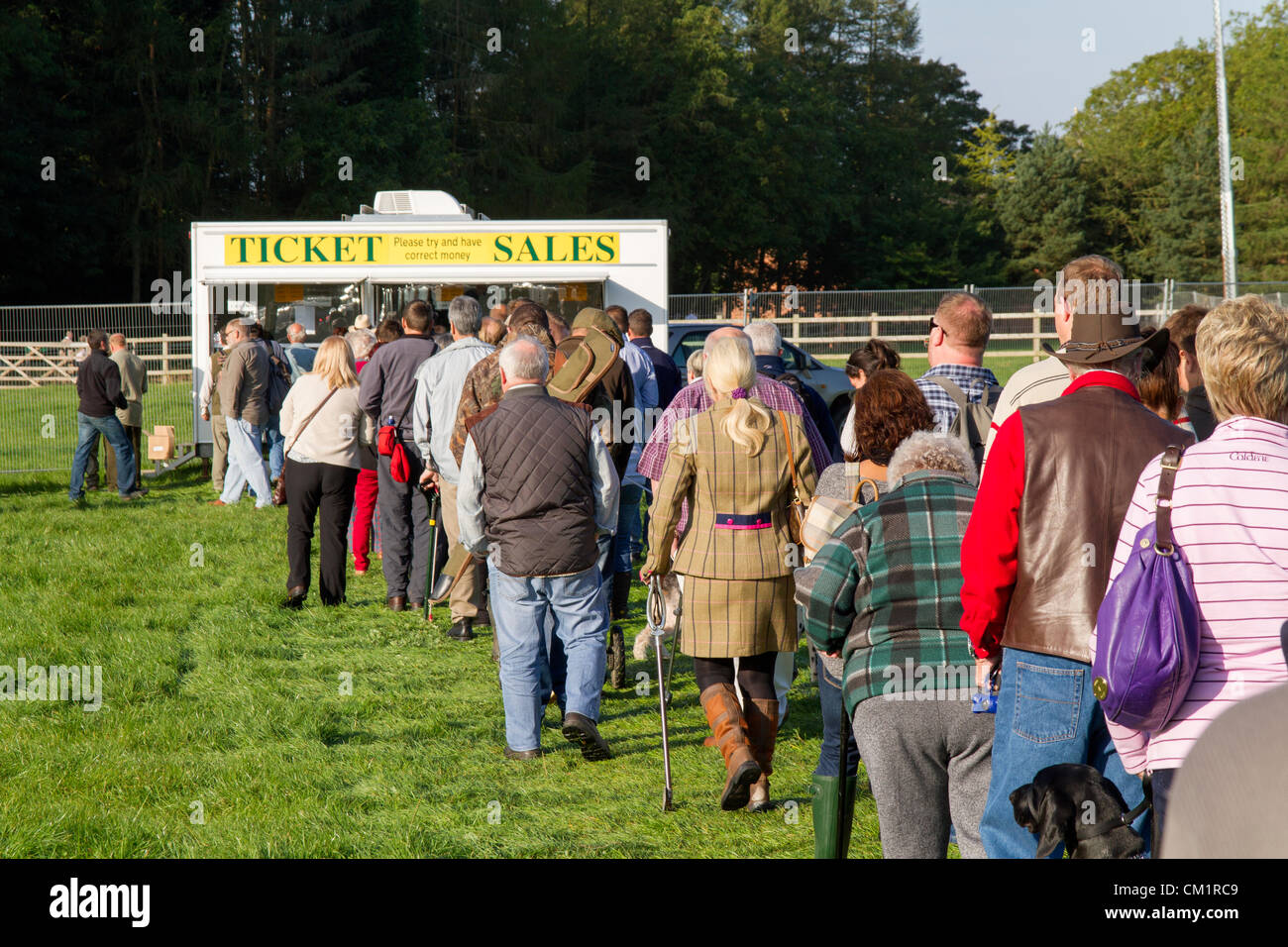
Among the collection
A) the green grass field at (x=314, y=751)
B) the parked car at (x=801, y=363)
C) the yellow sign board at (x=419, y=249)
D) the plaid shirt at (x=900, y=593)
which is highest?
the yellow sign board at (x=419, y=249)

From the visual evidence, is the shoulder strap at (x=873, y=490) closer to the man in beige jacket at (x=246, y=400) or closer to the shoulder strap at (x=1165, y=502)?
the shoulder strap at (x=1165, y=502)

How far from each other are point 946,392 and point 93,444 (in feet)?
39.7

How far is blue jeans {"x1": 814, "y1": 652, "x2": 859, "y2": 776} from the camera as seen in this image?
4.24 metres

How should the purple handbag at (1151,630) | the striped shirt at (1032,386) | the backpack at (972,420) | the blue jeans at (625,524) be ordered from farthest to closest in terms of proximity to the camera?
the blue jeans at (625,524) → the backpack at (972,420) → the striped shirt at (1032,386) → the purple handbag at (1151,630)

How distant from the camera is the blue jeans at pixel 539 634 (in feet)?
19.0

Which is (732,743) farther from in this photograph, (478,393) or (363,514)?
(363,514)

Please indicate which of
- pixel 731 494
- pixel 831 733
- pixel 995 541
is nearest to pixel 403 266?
pixel 731 494

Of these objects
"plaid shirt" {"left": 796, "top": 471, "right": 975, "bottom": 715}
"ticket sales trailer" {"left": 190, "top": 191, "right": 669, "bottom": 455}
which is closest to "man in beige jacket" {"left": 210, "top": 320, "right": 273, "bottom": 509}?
"ticket sales trailer" {"left": 190, "top": 191, "right": 669, "bottom": 455}

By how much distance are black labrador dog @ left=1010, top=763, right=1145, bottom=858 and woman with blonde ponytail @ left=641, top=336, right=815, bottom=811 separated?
2.71 metres

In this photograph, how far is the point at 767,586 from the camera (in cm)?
514

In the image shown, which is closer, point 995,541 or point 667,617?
point 995,541

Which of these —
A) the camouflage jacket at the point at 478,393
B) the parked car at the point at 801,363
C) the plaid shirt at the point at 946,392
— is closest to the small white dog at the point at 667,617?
the camouflage jacket at the point at 478,393

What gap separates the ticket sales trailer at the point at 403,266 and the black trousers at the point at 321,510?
6922mm

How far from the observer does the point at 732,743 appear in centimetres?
500
